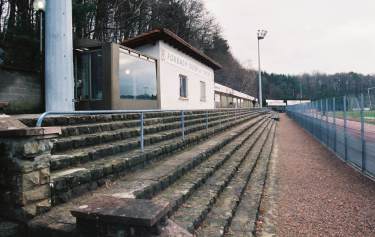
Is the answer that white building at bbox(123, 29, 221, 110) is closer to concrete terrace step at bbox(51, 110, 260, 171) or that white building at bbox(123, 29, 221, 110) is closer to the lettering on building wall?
the lettering on building wall

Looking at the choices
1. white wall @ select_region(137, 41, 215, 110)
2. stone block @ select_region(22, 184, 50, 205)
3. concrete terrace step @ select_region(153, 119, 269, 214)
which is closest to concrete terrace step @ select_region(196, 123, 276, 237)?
concrete terrace step @ select_region(153, 119, 269, 214)

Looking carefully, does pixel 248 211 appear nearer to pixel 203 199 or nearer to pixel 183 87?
pixel 203 199

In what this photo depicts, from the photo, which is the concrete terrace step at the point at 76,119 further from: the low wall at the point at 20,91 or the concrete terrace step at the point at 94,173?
the low wall at the point at 20,91

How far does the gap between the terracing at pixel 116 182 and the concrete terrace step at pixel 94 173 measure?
0.01 m

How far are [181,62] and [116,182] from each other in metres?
12.1

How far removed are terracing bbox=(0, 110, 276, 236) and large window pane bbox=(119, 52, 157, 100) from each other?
3197 millimetres

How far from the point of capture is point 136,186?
377cm

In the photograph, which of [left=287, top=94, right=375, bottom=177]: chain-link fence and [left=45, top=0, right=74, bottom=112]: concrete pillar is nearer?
[left=287, top=94, right=375, bottom=177]: chain-link fence

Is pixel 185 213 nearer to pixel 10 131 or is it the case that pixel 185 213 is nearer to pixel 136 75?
pixel 10 131

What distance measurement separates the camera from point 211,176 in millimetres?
5672

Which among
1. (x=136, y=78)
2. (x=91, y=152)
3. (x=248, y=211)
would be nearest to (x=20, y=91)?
(x=136, y=78)

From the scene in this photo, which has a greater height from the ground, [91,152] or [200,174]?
[91,152]

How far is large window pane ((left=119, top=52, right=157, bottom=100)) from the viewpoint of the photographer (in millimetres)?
10195

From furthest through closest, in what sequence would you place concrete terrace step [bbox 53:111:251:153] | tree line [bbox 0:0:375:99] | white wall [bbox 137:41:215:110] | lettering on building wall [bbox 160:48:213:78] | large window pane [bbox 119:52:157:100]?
lettering on building wall [bbox 160:48:213:78] < white wall [bbox 137:41:215:110] < tree line [bbox 0:0:375:99] < large window pane [bbox 119:52:157:100] < concrete terrace step [bbox 53:111:251:153]
